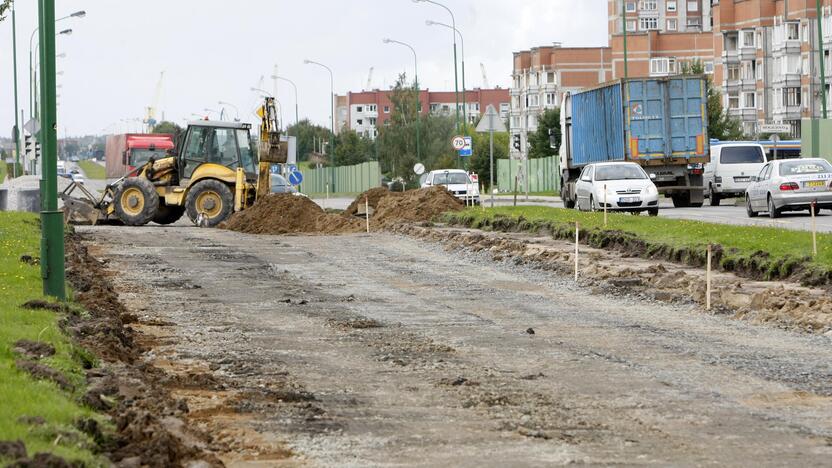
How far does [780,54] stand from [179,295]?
9501cm

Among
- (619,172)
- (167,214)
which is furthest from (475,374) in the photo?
(167,214)

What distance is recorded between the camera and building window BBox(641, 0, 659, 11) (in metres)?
170

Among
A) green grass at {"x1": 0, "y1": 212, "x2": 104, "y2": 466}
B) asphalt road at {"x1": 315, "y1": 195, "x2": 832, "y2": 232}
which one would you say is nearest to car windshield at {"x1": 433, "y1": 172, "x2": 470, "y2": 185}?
asphalt road at {"x1": 315, "y1": 195, "x2": 832, "y2": 232}

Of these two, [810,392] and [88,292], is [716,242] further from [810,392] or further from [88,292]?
[810,392]

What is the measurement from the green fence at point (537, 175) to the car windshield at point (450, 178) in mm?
31032

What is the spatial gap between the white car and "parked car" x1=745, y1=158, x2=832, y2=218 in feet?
58.0

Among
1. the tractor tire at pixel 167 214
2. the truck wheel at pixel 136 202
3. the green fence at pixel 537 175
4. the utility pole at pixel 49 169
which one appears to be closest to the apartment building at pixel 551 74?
the green fence at pixel 537 175

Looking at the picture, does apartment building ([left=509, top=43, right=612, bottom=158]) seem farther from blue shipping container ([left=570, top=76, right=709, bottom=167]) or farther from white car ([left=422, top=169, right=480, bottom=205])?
blue shipping container ([left=570, top=76, right=709, bottom=167])

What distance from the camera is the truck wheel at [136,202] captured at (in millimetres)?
39281

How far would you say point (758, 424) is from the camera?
9422 millimetres

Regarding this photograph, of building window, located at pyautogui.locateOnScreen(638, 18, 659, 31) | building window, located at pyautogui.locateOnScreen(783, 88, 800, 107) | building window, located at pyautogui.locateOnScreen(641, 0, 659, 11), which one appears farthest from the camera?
building window, located at pyautogui.locateOnScreen(638, 18, 659, 31)

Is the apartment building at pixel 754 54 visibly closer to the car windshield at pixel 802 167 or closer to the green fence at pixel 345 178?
the green fence at pixel 345 178

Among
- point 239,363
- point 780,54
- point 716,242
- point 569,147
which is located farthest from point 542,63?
point 239,363

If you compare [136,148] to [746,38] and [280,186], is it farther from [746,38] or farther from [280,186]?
[746,38]
